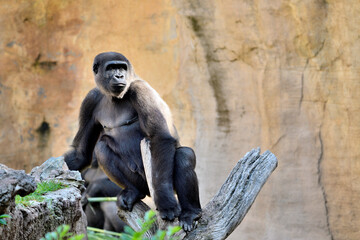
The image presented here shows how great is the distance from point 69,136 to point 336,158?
4370mm

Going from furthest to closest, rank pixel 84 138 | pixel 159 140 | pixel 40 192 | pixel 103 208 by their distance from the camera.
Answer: pixel 103 208 < pixel 84 138 < pixel 159 140 < pixel 40 192

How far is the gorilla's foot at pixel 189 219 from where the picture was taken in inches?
145

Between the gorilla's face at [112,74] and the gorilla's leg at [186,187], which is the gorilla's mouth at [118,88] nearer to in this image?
the gorilla's face at [112,74]

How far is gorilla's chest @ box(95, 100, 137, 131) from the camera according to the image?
4.48 metres

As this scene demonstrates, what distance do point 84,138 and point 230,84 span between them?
91.7 inches

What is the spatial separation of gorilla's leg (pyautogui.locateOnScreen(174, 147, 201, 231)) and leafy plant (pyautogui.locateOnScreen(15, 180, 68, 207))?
2.89 ft

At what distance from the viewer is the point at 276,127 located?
19.7 ft

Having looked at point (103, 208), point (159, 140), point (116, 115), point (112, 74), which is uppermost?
point (112, 74)

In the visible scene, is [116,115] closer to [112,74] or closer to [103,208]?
[112,74]

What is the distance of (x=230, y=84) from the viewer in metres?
6.38

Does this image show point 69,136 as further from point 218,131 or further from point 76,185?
point 76,185

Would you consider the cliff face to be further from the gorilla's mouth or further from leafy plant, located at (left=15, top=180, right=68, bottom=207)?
leafy plant, located at (left=15, top=180, right=68, bottom=207)

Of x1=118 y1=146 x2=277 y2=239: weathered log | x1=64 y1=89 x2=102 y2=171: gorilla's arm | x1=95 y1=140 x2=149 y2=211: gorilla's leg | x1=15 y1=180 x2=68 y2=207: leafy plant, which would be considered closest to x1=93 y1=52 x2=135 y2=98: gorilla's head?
x1=64 y1=89 x2=102 y2=171: gorilla's arm

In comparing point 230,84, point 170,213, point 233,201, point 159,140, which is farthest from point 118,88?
point 230,84
